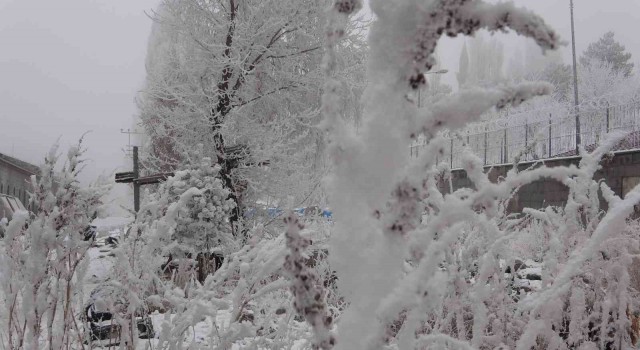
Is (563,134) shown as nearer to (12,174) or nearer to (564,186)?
(564,186)

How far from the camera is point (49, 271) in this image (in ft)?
4.49

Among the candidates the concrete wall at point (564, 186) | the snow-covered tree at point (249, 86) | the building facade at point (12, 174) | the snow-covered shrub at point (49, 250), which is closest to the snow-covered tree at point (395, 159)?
A: the snow-covered shrub at point (49, 250)

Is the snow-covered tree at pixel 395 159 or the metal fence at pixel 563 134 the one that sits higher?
the metal fence at pixel 563 134

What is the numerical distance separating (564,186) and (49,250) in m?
11.0

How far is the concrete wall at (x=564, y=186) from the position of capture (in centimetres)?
961

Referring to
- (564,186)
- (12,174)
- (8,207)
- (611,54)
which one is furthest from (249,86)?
(611,54)

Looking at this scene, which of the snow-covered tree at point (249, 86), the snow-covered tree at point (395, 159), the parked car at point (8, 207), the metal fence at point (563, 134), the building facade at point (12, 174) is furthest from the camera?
the building facade at point (12, 174)

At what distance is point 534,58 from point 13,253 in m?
49.3

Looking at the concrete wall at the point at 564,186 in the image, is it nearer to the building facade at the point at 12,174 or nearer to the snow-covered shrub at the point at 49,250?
the snow-covered shrub at the point at 49,250

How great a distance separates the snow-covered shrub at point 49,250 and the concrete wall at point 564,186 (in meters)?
7.39

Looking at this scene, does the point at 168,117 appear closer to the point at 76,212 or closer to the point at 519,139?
the point at 76,212

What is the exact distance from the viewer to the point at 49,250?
133 cm

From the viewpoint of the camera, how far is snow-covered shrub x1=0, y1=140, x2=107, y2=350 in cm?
127

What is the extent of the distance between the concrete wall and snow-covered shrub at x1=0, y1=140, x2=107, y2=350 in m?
7.39
